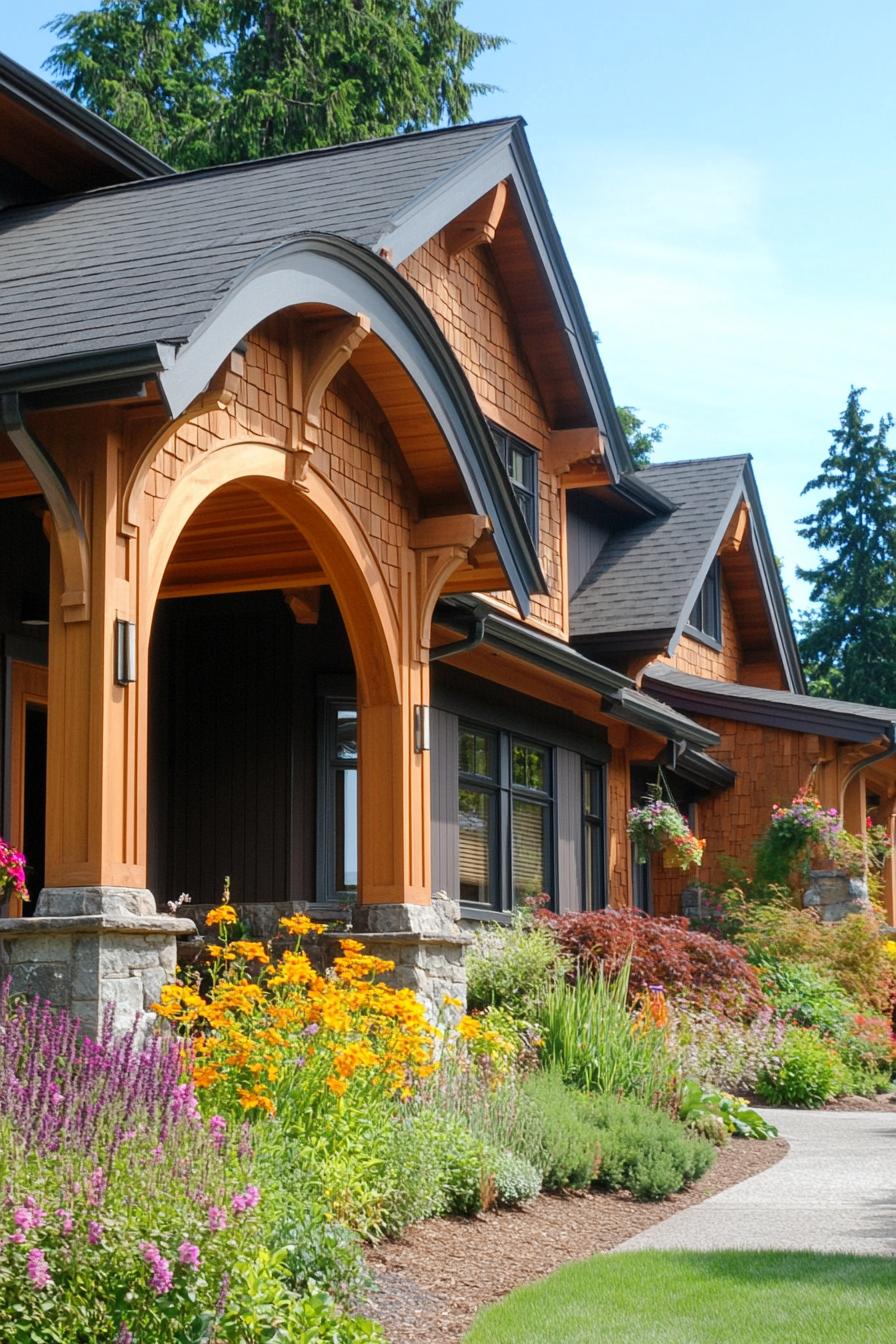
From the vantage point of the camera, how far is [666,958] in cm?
1334

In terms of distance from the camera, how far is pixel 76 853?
24.7 feet

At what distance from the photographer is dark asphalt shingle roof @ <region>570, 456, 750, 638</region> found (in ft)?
63.3

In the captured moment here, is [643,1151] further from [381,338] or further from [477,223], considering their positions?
[477,223]

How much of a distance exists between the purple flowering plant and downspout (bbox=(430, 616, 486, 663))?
672 cm

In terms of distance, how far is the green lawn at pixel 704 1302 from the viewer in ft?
19.8

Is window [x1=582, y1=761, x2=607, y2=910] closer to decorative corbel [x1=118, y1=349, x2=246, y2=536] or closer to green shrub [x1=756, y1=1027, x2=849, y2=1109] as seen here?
green shrub [x1=756, y1=1027, x2=849, y2=1109]

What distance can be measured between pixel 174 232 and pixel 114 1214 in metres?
6.04

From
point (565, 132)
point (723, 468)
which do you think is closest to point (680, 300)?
point (723, 468)

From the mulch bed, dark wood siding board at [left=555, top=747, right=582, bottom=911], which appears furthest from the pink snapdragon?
dark wood siding board at [left=555, top=747, right=582, bottom=911]

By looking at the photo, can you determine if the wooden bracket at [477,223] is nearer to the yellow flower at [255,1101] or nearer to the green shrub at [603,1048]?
the green shrub at [603,1048]

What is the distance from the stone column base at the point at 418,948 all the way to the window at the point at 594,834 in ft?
21.6

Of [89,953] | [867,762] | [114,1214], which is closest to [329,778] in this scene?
[89,953]

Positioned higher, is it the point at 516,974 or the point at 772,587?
the point at 772,587

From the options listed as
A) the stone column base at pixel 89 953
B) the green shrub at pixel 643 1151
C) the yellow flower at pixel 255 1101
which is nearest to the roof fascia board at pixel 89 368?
the stone column base at pixel 89 953
